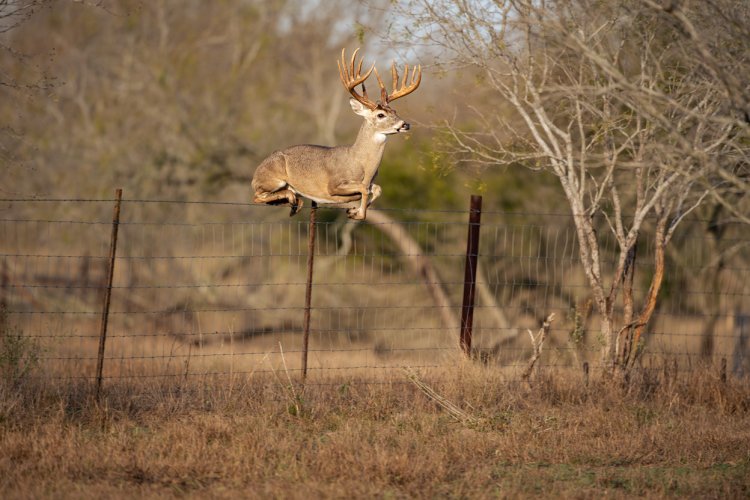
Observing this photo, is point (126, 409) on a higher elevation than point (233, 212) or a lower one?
lower

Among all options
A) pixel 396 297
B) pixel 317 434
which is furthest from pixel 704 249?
pixel 317 434

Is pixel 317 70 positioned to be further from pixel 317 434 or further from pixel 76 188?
pixel 317 434

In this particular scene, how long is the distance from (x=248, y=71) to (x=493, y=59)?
1722 cm

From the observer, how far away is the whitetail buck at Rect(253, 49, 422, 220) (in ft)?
26.1

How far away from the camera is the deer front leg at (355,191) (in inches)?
311

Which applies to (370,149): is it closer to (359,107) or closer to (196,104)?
(359,107)

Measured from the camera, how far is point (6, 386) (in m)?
7.95

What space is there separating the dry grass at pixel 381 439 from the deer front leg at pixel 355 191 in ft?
5.81

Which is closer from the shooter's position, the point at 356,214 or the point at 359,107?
the point at 356,214

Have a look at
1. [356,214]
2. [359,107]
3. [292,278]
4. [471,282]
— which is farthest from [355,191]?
[292,278]

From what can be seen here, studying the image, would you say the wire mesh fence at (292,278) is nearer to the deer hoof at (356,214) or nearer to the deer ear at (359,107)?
the deer hoof at (356,214)

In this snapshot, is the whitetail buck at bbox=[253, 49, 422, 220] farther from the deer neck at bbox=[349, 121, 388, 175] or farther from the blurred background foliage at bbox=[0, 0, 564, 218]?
the blurred background foliage at bbox=[0, 0, 564, 218]

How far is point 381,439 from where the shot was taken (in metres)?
7.41

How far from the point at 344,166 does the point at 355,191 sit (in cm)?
26
